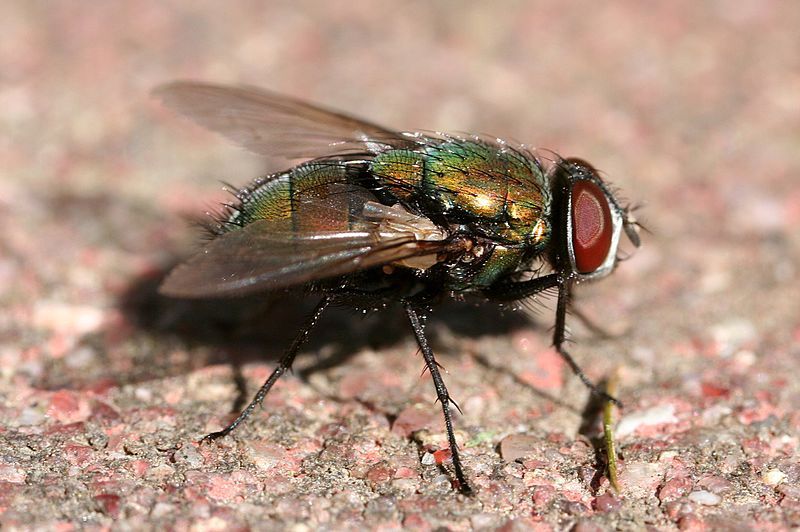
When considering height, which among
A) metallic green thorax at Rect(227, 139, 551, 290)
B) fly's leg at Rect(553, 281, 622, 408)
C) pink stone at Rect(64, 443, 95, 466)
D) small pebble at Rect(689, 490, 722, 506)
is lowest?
pink stone at Rect(64, 443, 95, 466)

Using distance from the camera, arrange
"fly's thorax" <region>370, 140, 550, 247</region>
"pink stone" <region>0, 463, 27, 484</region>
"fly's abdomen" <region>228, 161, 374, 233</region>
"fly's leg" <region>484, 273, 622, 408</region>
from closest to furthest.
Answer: "pink stone" <region>0, 463, 27, 484</region> < "fly's abdomen" <region>228, 161, 374, 233</region> < "fly's thorax" <region>370, 140, 550, 247</region> < "fly's leg" <region>484, 273, 622, 408</region>

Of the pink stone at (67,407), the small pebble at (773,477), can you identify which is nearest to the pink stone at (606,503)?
the small pebble at (773,477)

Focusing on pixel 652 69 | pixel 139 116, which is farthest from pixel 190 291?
pixel 652 69

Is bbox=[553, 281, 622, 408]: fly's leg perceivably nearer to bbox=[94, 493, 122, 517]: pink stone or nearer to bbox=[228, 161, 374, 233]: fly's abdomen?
bbox=[228, 161, 374, 233]: fly's abdomen

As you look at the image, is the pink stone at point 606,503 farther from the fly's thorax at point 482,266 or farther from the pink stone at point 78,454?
the pink stone at point 78,454

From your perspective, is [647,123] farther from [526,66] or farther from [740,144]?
[526,66]

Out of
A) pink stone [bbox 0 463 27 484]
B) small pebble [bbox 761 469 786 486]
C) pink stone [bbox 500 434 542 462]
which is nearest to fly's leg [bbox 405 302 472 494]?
pink stone [bbox 500 434 542 462]

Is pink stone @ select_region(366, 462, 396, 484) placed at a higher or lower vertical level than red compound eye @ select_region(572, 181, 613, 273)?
lower
